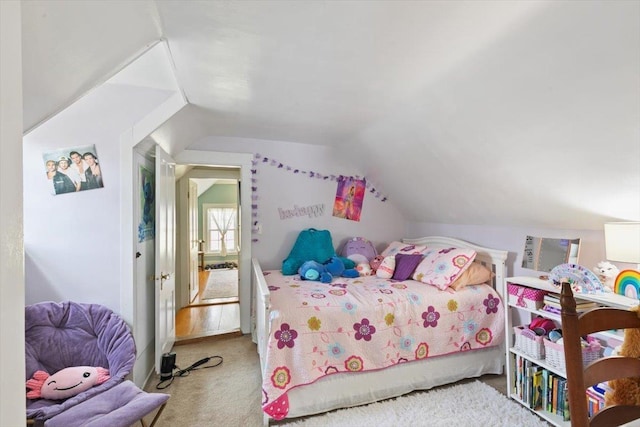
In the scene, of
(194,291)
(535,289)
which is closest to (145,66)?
(535,289)

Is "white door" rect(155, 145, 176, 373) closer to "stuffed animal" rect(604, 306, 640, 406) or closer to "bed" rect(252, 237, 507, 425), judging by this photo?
"bed" rect(252, 237, 507, 425)

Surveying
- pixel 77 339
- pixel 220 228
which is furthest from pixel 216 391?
pixel 220 228

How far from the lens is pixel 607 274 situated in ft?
5.69

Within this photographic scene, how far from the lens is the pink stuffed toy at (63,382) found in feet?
4.93

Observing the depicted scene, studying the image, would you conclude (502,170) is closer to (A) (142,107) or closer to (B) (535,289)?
(B) (535,289)

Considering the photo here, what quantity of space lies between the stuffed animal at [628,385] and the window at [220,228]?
23.6 feet

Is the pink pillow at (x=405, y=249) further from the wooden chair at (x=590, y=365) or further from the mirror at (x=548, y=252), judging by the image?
the wooden chair at (x=590, y=365)

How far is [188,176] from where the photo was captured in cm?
408

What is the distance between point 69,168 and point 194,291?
3.15 meters

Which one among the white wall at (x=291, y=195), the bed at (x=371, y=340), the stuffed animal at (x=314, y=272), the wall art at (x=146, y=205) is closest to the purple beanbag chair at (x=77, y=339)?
the wall art at (x=146, y=205)

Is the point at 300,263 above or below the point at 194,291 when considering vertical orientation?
above

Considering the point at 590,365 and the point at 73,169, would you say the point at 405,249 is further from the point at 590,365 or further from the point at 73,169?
the point at 73,169

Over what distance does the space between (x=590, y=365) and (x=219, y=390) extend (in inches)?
90.6

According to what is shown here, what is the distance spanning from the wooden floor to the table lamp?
3279 mm
